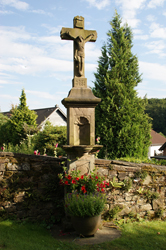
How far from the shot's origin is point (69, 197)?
4.43 metres

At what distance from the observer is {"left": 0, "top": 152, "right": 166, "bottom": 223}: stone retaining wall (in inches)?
199

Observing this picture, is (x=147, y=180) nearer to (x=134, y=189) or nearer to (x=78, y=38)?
(x=134, y=189)

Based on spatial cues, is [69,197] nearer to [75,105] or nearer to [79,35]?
[75,105]

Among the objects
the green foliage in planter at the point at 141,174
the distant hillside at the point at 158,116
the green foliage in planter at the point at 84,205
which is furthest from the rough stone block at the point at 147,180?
the distant hillside at the point at 158,116

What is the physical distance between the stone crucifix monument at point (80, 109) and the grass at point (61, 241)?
1.41 meters

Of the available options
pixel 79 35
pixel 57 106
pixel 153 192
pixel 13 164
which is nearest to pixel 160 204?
pixel 153 192

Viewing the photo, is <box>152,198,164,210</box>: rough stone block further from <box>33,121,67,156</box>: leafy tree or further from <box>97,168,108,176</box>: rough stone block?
<box>33,121,67,156</box>: leafy tree

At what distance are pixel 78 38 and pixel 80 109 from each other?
5.13ft

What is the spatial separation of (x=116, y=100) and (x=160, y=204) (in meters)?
4.76

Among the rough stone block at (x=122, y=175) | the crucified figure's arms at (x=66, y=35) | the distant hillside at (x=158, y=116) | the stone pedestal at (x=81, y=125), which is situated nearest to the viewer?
the stone pedestal at (x=81, y=125)

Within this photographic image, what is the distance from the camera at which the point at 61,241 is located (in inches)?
163

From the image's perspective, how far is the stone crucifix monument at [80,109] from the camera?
4781 mm

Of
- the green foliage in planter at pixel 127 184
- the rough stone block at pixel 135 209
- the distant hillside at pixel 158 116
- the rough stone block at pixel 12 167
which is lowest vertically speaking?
the rough stone block at pixel 135 209

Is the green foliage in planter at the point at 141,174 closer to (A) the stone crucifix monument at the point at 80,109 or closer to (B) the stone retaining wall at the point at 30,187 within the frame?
(A) the stone crucifix monument at the point at 80,109
